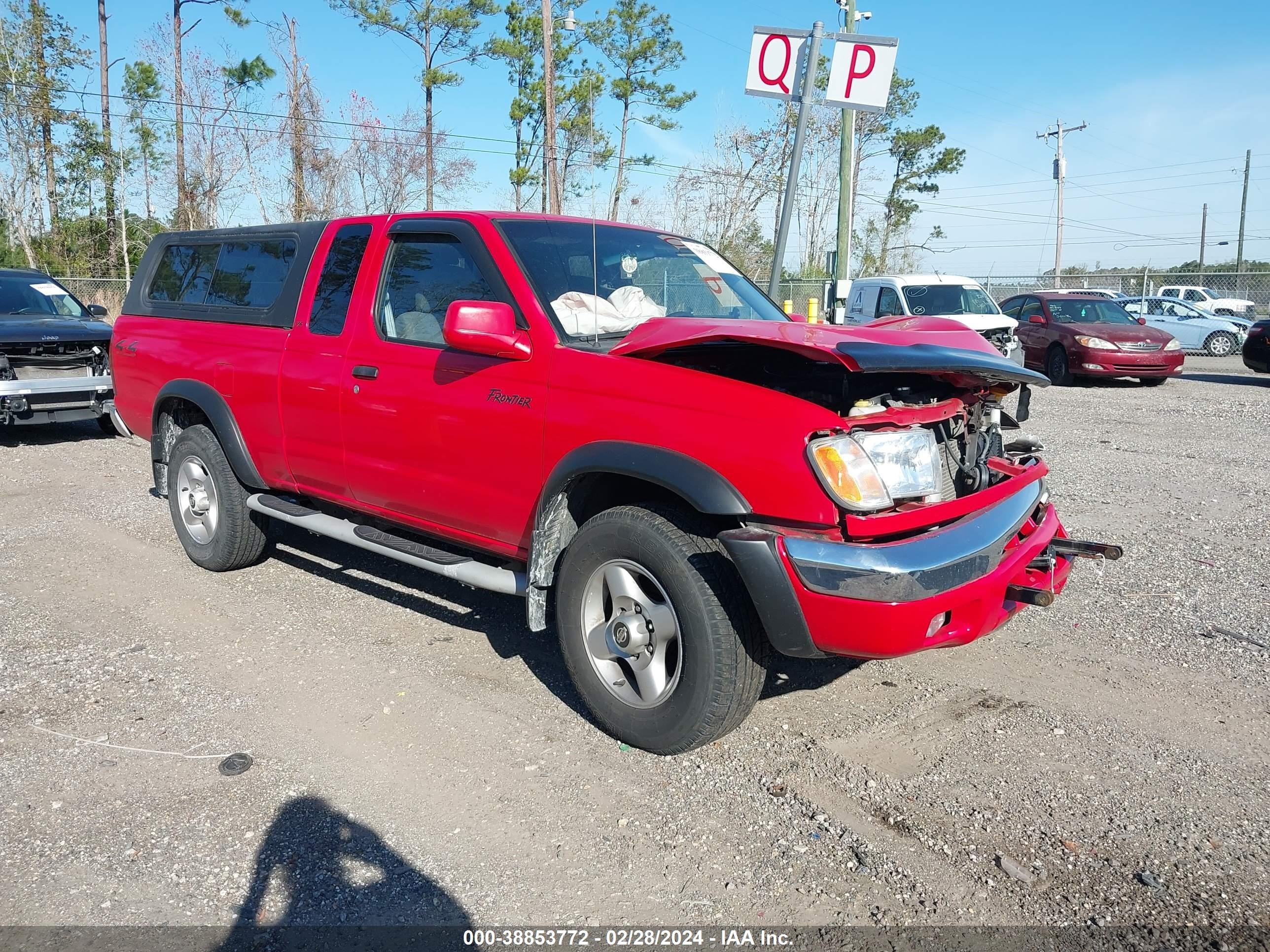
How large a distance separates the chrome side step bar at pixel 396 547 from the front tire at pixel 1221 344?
2328cm

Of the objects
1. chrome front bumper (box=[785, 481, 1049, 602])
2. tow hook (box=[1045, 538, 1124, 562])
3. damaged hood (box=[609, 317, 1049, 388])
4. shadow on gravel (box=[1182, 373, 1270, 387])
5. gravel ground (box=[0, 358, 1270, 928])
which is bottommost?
gravel ground (box=[0, 358, 1270, 928])

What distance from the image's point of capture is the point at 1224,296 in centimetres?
3122

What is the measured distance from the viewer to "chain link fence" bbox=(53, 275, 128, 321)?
95.9ft

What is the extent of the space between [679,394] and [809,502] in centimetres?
61

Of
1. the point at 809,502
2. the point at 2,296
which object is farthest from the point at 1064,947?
the point at 2,296

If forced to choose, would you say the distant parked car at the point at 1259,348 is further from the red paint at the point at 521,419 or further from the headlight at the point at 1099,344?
the red paint at the point at 521,419

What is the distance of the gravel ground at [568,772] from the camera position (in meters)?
2.72

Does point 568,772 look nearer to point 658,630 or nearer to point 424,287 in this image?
point 658,630

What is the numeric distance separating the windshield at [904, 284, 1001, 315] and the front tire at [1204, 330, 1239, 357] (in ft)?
33.5

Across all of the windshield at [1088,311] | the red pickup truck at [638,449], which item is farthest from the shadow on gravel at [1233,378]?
the red pickup truck at [638,449]

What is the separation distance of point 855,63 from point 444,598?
4.97 meters

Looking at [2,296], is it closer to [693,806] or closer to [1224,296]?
[693,806]

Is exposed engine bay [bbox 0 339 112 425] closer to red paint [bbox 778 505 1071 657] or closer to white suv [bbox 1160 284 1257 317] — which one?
red paint [bbox 778 505 1071 657]

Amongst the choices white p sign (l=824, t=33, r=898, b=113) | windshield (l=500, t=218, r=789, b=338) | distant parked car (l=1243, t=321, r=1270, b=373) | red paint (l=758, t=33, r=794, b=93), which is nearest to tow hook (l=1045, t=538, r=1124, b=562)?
windshield (l=500, t=218, r=789, b=338)
